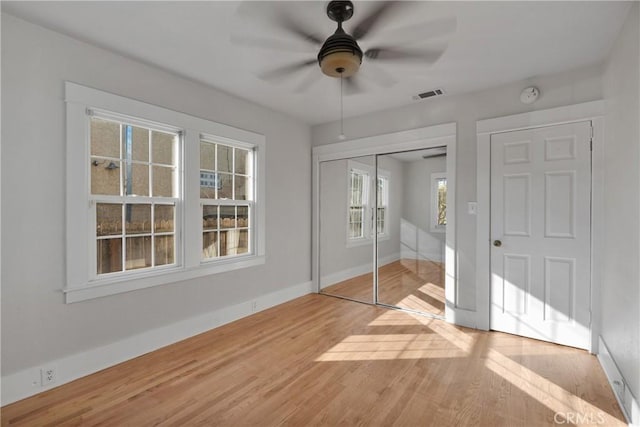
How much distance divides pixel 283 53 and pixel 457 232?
2.66m

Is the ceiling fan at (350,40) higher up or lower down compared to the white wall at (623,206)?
higher up

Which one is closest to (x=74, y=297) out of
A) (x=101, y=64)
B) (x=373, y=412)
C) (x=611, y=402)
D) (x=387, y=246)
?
(x=101, y=64)

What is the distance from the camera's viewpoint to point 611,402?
2113 millimetres

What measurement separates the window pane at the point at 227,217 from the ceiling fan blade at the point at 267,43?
1.84 metres

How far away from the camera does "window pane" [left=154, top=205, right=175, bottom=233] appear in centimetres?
302

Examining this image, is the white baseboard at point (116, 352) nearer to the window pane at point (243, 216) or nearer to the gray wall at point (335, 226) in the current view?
the window pane at point (243, 216)

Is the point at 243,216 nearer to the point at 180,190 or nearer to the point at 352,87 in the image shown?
the point at 180,190

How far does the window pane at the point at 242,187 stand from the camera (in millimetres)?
3812

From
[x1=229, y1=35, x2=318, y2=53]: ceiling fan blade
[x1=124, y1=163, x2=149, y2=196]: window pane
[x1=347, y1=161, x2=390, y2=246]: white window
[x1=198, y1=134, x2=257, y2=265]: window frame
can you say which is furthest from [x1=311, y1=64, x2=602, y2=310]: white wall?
[x1=124, y1=163, x2=149, y2=196]: window pane

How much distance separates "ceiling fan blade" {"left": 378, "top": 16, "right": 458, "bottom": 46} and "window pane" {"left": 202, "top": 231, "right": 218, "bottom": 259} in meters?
2.65

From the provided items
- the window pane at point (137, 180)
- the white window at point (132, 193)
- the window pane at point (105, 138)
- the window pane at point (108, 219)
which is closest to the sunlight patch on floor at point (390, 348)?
the white window at point (132, 193)

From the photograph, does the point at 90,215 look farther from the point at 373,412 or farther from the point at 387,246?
the point at 387,246

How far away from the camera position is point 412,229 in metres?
4.08

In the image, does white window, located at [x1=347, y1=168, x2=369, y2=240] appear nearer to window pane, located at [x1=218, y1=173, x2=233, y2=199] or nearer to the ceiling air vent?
the ceiling air vent
